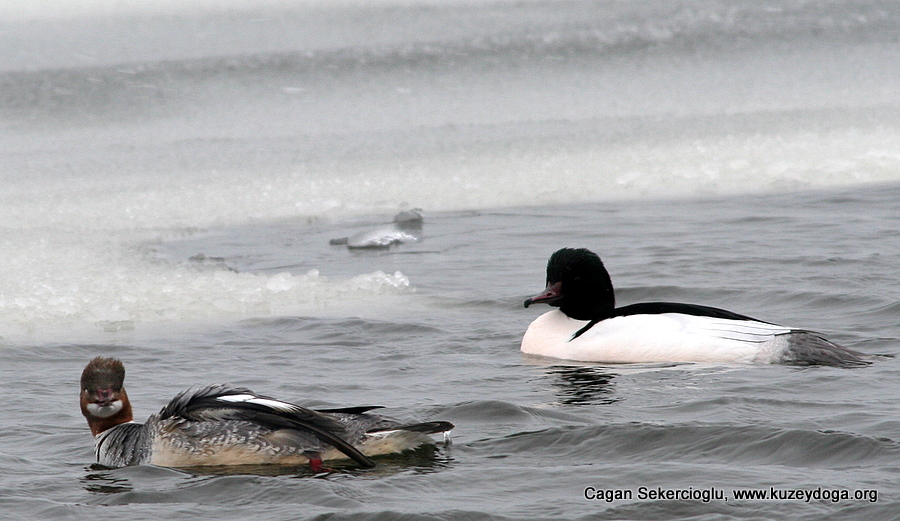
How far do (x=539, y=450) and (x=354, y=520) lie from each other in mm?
987

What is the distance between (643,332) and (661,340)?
99 millimetres

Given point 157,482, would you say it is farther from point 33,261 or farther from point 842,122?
point 842,122

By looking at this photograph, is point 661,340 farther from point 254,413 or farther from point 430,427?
point 254,413

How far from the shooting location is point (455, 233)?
10164mm

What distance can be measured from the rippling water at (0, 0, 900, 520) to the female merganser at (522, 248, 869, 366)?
0.17 metres

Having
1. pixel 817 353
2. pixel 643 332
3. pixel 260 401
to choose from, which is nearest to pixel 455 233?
pixel 643 332

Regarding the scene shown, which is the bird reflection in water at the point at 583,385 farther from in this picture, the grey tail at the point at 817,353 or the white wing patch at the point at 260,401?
the white wing patch at the point at 260,401

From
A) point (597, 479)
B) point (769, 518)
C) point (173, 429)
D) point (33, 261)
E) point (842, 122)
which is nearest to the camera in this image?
point (769, 518)

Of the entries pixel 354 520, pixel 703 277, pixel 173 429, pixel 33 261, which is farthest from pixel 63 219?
pixel 354 520

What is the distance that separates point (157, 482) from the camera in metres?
4.55

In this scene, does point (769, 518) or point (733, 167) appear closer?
point (769, 518)

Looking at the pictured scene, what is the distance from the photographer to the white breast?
20.3 feet

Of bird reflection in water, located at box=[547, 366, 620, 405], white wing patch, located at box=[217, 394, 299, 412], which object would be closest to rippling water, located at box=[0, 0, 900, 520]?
bird reflection in water, located at box=[547, 366, 620, 405]

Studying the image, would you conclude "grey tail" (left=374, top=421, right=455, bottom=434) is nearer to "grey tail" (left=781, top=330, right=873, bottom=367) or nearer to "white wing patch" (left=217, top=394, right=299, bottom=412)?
"white wing patch" (left=217, top=394, right=299, bottom=412)
